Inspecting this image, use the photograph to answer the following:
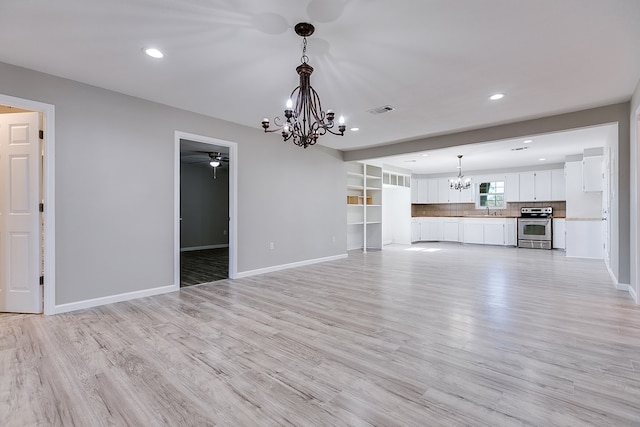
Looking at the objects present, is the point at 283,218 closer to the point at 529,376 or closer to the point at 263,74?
the point at 263,74

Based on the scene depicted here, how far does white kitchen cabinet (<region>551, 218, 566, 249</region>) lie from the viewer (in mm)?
8672

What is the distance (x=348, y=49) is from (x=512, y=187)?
9.04 metres

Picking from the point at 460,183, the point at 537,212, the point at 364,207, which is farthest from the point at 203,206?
the point at 537,212

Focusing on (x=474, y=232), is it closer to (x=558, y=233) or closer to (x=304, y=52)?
(x=558, y=233)

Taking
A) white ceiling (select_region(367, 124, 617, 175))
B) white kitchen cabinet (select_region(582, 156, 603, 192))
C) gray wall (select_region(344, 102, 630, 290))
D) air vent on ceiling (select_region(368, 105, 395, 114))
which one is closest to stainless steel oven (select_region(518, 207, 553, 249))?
white ceiling (select_region(367, 124, 617, 175))

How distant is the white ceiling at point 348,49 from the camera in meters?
2.23

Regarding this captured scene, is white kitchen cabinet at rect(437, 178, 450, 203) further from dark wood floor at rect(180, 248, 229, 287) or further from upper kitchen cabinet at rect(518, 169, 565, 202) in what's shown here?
dark wood floor at rect(180, 248, 229, 287)

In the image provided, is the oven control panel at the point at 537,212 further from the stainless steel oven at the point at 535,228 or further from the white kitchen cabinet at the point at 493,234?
the white kitchen cabinet at the point at 493,234

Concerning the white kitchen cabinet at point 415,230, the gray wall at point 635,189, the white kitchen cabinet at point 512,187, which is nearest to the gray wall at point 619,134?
the gray wall at point 635,189

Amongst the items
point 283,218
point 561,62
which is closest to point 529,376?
point 561,62

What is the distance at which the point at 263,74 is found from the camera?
3.30 m

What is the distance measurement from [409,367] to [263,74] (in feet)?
10.2

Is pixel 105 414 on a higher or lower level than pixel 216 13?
lower

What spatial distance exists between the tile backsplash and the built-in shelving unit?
3568 millimetres
